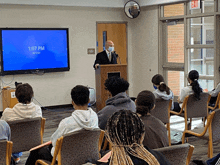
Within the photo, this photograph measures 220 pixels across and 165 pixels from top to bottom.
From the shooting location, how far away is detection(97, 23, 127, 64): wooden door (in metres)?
9.48

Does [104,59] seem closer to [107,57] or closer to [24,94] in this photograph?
[107,57]

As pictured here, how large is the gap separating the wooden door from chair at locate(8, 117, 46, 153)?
5728 mm

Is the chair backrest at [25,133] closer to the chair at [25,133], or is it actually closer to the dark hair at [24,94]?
the chair at [25,133]

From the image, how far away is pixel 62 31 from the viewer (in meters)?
8.81

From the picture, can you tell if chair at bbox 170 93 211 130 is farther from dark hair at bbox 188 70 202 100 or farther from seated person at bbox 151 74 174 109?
seated person at bbox 151 74 174 109

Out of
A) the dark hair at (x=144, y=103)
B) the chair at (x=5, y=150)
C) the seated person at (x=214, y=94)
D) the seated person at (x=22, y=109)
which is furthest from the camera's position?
the seated person at (x=214, y=94)

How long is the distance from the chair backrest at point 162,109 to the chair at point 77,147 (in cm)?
197

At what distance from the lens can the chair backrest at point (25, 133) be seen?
150 inches

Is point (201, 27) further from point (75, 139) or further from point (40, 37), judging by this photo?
point (75, 139)

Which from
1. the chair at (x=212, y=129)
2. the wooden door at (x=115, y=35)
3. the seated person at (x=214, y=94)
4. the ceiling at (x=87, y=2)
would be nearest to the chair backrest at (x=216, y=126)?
the chair at (x=212, y=129)

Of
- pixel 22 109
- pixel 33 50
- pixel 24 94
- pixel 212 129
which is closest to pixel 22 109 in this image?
pixel 22 109

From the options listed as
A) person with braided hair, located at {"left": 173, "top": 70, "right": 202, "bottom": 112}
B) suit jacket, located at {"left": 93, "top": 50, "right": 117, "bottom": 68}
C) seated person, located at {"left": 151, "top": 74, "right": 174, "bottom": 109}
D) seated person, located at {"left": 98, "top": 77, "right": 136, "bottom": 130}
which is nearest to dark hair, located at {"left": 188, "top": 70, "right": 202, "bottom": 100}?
person with braided hair, located at {"left": 173, "top": 70, "right": 202, "bottom": 112}

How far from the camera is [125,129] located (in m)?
1.55

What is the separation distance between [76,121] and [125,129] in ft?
4.83
